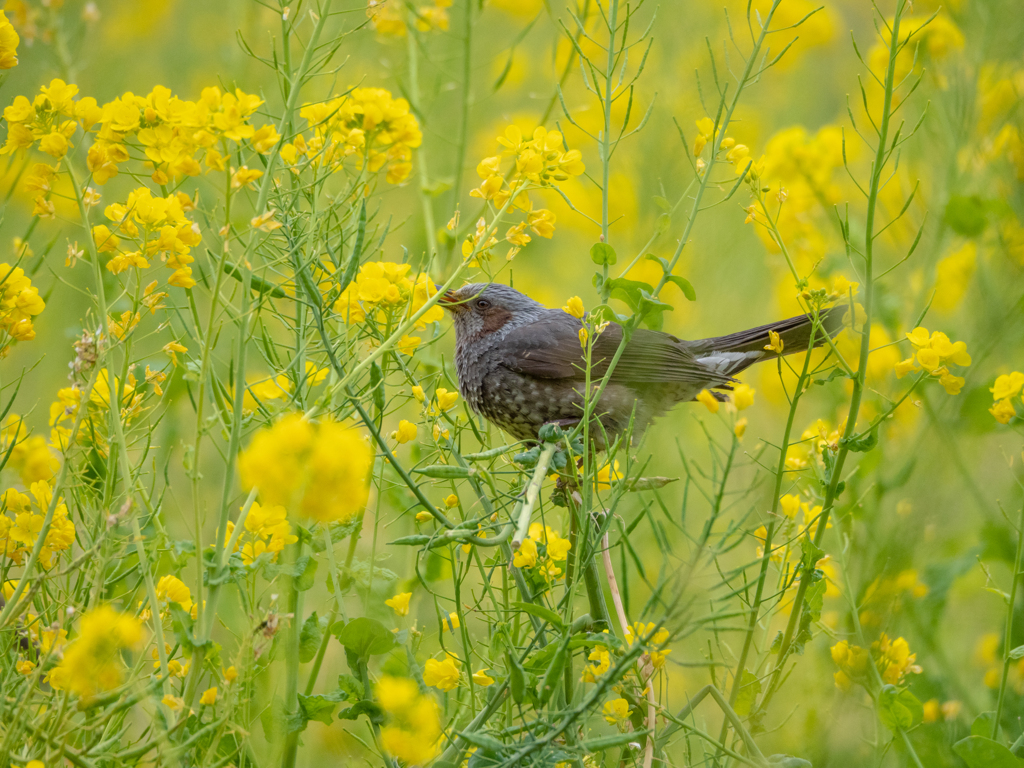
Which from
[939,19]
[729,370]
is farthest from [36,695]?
[939,19]

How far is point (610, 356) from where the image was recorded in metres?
3.76

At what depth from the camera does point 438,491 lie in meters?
3.50

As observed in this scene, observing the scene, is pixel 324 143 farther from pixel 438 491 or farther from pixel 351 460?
pixel 438 491

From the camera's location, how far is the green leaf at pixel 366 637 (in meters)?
1.85

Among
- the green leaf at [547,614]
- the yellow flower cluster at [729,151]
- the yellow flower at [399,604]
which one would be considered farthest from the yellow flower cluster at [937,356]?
the yellow flower at [399,604]

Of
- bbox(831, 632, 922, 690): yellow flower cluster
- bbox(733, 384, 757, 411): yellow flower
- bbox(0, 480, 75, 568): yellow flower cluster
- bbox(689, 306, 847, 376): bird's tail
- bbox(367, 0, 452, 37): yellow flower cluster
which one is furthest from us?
bbox(689, 306, 847, 376): bird's tail

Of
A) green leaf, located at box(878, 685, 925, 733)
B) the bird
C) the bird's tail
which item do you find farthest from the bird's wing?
green leaf, located at box(878, 685, 925, 733)

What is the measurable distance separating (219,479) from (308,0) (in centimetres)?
225

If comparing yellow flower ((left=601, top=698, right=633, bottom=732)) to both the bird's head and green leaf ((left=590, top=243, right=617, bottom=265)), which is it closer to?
green leaf ((left=590, top=243, right=617, bottom=265))

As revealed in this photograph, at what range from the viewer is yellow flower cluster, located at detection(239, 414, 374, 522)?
1.22 m

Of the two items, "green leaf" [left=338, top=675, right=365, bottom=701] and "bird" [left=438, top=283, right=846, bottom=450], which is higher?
"bird" [left=438, top=283, right=846, bottom=450]

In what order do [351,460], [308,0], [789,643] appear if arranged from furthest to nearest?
[308,0]
[789,643]
[351,460]

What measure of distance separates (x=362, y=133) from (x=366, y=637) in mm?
1089

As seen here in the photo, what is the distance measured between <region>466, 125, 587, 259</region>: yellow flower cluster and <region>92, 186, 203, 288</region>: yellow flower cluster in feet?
2.04
